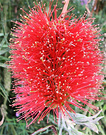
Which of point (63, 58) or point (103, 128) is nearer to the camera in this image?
point (63, 58)

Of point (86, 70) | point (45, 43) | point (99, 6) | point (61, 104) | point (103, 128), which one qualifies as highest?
point (99, 6)

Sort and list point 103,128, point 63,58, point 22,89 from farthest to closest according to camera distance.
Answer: point 103,128 < point 22,89 < point 63,58

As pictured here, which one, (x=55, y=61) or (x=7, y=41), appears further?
(x=7, y=41)

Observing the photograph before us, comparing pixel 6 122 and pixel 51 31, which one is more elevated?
pixel 51 31

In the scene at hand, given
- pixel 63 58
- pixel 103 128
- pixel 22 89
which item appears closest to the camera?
pixel 63 58

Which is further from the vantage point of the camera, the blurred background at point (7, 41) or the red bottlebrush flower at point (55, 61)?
the blurred background at point (7, 41)

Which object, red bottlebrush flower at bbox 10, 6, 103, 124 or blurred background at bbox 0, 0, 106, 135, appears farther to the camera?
blurred background at bbox 0, 0, 106, 135

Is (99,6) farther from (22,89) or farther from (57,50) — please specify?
(22,89)

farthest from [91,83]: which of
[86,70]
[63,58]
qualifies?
[63,58]

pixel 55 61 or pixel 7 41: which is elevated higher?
pixel 7 41
